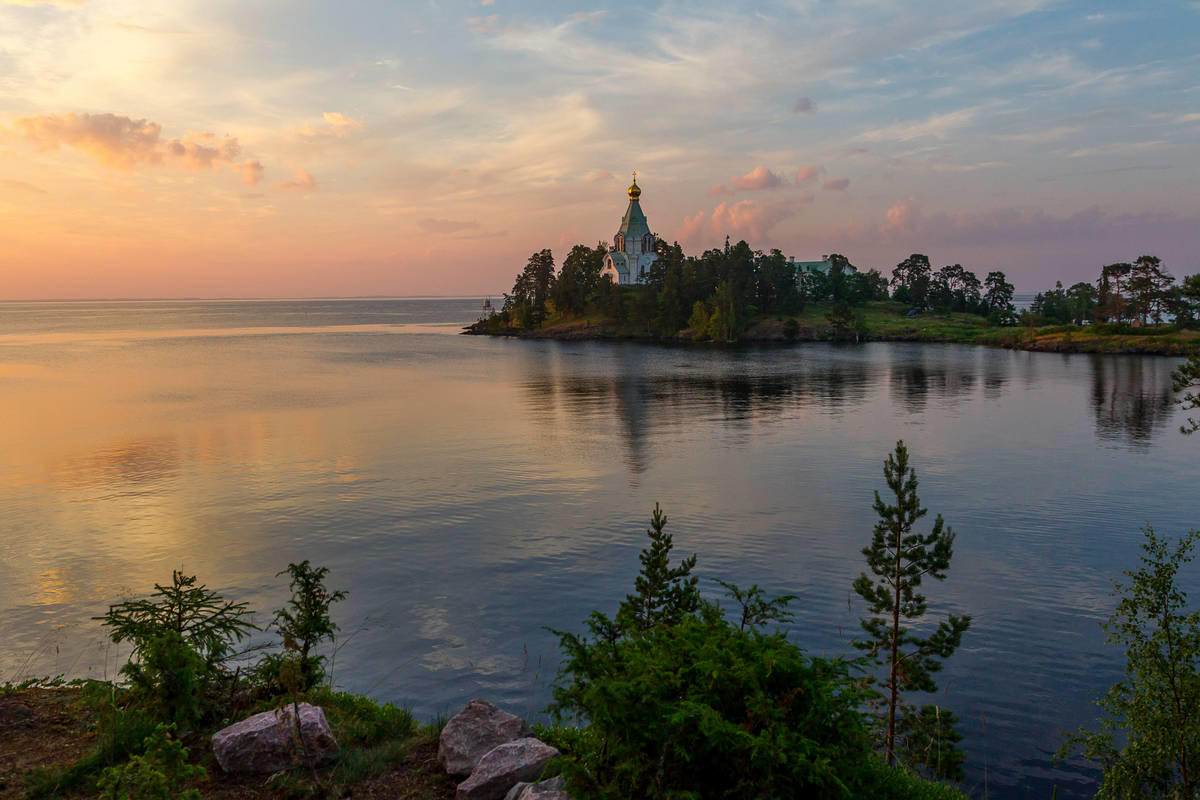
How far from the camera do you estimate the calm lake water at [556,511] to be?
22.6 metres

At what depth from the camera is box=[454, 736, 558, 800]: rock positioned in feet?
34.1

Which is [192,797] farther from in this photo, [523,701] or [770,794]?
[523,701]

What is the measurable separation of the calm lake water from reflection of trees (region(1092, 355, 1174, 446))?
0.70 meters

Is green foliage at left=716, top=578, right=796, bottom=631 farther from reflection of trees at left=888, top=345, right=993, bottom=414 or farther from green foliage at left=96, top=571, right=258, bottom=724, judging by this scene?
reflection of trees at left=888, top=345, right=993, bottom=414

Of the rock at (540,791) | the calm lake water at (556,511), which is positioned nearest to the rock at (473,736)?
the rock at (540,791)

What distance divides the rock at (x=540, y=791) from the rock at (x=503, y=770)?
0.77 ft

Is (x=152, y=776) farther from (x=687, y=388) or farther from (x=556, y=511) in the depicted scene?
(x=687, y=388)

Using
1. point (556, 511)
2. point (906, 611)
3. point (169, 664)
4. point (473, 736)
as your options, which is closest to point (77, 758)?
point (169, 664)

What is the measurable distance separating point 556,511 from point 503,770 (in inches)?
1115

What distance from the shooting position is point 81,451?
53.4 m

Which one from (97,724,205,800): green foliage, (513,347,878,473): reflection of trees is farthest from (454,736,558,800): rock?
(513,347,878,473): reflection of trees

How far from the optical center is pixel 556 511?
38.8 m

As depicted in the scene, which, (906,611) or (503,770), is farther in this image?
(906,611)

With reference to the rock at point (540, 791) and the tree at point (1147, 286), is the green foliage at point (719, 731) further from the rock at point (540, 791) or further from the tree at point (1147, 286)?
the tree at point (1147, 286)
